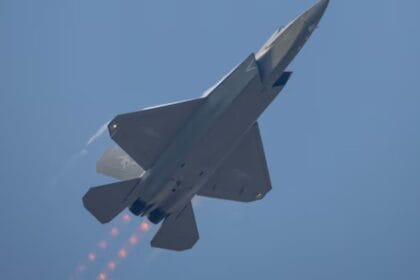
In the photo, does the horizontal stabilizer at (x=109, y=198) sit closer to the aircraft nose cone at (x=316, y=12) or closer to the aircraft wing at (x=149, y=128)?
the aircraft wing at (x=149, y=128)

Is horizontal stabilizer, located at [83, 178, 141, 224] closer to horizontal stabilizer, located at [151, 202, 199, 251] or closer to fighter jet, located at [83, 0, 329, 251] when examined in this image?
fighter jet, located at [83, 0, 329, 251]

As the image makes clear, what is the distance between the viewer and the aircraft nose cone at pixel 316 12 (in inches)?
1050

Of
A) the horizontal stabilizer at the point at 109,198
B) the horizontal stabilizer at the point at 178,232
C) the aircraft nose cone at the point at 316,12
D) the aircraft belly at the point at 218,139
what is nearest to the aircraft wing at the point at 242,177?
the horizontal stabilizer at the point at 178,232

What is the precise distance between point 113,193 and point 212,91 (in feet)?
22.8

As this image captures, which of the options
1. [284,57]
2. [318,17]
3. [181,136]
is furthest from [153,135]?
[318,17]

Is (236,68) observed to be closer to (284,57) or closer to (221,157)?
(284,57)

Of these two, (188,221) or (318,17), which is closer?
(318,17)

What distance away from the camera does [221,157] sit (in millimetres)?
28688

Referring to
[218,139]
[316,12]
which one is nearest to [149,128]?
[218,139]

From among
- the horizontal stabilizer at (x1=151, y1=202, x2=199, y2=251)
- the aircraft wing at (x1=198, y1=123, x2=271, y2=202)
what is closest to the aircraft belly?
the horizontal stabilizer at (x1=151, y1=202, x2=199, y2=251)

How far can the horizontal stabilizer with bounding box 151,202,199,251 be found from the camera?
31.6 meters

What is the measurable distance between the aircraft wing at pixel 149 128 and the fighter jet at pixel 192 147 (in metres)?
0.05

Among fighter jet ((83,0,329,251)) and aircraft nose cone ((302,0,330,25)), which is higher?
aircraft nose cone ((302,0,330,25))

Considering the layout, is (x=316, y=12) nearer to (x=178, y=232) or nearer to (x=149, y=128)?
(x=149, y=128)
